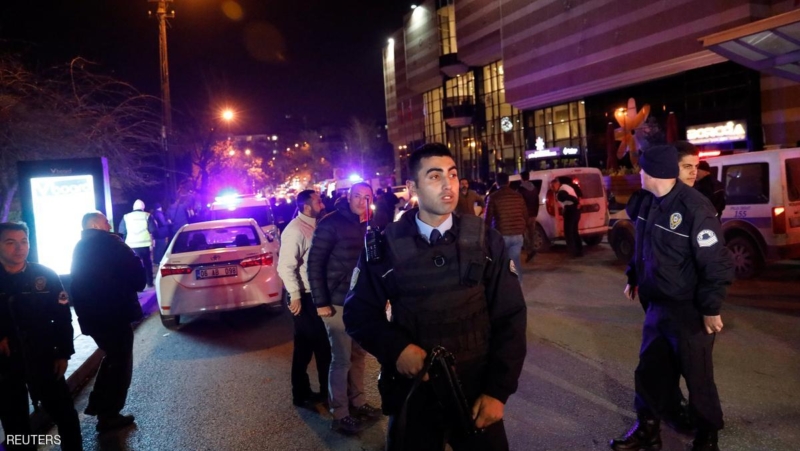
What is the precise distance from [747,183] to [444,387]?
8.74 m

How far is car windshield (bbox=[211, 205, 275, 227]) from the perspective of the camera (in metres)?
13.4

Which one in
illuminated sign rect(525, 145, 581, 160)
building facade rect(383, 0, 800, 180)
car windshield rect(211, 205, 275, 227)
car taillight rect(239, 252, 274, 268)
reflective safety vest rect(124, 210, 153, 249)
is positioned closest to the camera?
car taillight rect(239, 252, 274, 268)

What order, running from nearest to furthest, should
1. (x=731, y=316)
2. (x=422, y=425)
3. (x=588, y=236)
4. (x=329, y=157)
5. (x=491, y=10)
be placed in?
1. (x=422, y=425)
2. (x=731, y=316)
3. (x=588, y=236)
4. (x=491, y=10)
5. (x=329, y=157)

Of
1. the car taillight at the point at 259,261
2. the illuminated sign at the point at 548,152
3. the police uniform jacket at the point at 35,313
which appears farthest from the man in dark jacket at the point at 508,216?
the illuminated sign at the point at 548,152

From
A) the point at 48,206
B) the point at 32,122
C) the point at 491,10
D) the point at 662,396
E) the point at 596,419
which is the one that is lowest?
the point at 596,419

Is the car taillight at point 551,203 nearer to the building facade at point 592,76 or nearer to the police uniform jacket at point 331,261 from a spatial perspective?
the building facade at point 592,76

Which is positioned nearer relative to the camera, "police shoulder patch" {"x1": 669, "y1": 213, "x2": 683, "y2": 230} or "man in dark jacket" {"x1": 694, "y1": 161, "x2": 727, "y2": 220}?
"police shoulder patch" {"x1": 669, "y1": 213, "x2": 683, "y2": 230}

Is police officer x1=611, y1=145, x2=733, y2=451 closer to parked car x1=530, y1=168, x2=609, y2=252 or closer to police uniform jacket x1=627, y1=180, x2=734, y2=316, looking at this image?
police uniform jacket x1=627, y1=180, x2=734, y2=316

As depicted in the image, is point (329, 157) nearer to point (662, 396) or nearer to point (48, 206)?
point (48, 206)

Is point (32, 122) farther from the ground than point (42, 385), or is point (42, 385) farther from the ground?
point (32, 122)

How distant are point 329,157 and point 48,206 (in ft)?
314

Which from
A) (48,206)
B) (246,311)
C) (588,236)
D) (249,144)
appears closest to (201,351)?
(246,311)

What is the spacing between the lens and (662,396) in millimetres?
3967

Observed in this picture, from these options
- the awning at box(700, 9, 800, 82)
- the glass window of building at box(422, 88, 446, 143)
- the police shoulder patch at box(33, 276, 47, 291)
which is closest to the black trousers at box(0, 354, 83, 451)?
the police shoulder patch at box(33, 276, 47, 291)
